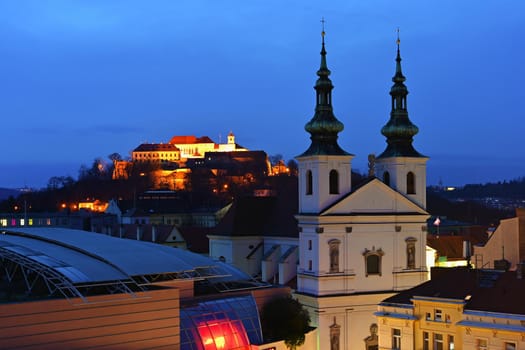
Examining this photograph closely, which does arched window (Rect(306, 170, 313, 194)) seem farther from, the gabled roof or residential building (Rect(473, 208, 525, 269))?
residential building (Rect(473, 208, 525, 269))

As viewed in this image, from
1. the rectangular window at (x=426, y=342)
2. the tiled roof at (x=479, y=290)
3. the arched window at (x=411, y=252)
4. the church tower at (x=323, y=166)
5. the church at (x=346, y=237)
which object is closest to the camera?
the tiled roof at (x=479, y=290)

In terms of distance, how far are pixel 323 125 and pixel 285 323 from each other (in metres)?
15.0

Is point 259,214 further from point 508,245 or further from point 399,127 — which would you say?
point 508,245

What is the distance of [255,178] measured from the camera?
180750 mm

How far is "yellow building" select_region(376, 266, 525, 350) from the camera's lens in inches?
1485

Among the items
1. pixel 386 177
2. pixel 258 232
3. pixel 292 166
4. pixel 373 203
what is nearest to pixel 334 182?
pixel 373 203

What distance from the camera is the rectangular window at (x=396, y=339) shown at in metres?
43.4

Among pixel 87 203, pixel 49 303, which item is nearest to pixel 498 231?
pixel 49 303

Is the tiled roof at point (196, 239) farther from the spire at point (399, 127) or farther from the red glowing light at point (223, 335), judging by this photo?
the red glowing light at point (223, 335)

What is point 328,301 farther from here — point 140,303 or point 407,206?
point 140,303

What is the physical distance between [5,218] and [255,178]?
6232cm

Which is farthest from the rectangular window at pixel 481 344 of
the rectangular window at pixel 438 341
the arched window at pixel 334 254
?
the arched window at pixel 334 254

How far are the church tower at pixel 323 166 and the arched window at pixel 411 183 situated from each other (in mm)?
5310

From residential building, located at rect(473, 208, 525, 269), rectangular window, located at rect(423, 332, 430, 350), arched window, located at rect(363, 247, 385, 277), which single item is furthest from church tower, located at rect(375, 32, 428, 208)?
rectangular window, located at rect(423, 332, 430, 350)
